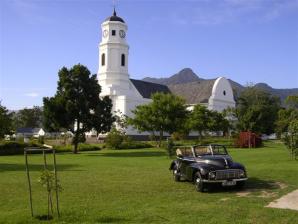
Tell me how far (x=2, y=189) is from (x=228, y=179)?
24.7ft

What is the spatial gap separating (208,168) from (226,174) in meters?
0.60

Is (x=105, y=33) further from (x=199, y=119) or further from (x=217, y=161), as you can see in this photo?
(x=217, y=161)

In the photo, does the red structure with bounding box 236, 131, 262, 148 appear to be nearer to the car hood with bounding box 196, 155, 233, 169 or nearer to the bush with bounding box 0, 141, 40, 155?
the bush with bounding box 0, 141, 40, 155

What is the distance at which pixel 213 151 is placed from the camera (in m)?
15.5

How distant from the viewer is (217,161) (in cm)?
1413

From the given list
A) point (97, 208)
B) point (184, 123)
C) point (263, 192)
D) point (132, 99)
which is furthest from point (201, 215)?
point (132, 99)

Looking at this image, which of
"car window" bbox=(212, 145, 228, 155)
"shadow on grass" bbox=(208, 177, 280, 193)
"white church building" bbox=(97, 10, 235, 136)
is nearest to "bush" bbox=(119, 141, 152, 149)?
"white church building" bbox=(97, 10, 235, 136)

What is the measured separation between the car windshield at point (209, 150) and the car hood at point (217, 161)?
502 millimetres

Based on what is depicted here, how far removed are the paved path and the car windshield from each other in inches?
142

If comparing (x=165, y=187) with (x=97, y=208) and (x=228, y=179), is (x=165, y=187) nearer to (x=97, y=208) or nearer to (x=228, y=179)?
(x=228, y=179)

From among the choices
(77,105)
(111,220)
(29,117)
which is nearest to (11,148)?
(77,105)

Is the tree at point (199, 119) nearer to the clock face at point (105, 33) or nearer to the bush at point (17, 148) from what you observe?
the bush at point (17, 148)

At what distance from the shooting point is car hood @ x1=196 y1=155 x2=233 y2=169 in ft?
45.7

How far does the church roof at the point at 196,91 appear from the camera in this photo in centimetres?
7881
